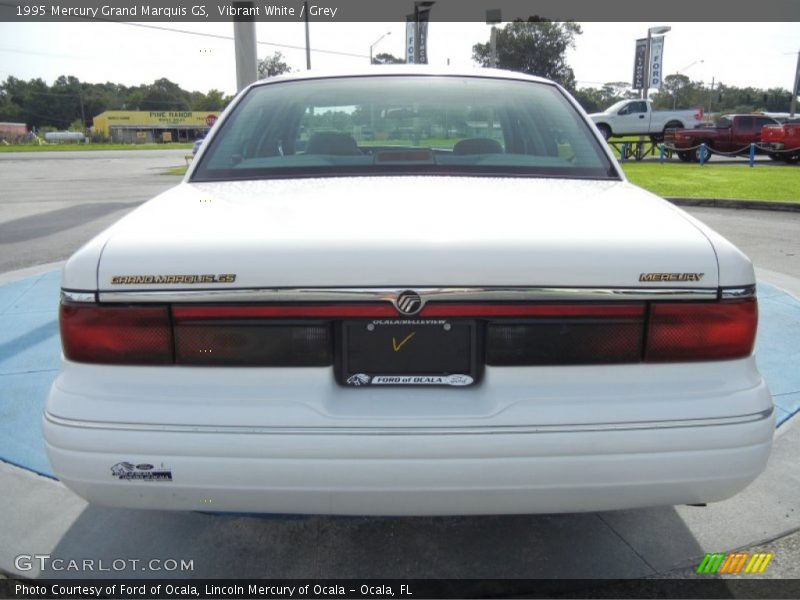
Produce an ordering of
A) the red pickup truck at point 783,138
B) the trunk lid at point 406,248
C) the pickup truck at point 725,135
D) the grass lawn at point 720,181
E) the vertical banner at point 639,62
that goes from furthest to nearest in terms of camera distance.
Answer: the vertical banner at point 639,62
the pickup truck at point 725,135
the red pickup truck at point 783,138
the grass lawn at point 720,181
the trunk lid at point 406,248

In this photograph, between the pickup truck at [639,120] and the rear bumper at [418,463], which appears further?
the pickup truck at [639,120]

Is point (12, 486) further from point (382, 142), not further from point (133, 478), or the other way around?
point (382, 142)

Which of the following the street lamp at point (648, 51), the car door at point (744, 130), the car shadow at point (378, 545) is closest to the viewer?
the car shadow at point (378, 545)

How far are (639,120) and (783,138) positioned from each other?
7609mm

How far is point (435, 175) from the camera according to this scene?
251 cm

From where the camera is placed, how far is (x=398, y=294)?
5.77ft

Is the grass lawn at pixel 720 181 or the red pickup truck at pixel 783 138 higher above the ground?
the red pickup truck at pixel 783 138

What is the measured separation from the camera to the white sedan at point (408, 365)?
5.79ft

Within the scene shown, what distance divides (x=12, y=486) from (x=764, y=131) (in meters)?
23.9

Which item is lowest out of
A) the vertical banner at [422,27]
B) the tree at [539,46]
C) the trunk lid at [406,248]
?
the trunk lid at [406,248]

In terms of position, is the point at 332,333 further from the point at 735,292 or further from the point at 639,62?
the point at 639,62

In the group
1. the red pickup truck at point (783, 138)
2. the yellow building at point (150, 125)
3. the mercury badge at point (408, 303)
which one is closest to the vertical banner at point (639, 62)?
the red pickup truck at point (783, 138)

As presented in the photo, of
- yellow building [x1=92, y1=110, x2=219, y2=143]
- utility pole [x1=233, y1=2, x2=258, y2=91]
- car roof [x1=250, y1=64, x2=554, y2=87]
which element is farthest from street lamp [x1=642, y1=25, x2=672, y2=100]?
yellow building [x1=92, y1=110, x2=219, y2=143]

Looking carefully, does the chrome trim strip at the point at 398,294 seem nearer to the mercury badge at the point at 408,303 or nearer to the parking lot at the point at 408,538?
the mercury badge at the point at 408,303
